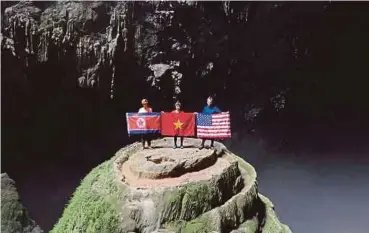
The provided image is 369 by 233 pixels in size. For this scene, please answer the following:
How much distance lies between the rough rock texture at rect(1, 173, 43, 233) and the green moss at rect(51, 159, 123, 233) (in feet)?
10.2

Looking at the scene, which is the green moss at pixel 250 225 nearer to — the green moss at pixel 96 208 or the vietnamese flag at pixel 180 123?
the vietnamese flag at pixel 180 123

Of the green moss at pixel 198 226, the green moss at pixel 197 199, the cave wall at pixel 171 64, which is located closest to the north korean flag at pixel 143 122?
the green moss at pixel 197 199

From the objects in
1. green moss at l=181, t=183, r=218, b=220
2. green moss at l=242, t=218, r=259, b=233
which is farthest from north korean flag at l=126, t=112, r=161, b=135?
green moss at l=242, t=218, r=259, b=233

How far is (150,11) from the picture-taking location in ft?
63.3

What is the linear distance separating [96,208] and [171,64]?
39.3ft

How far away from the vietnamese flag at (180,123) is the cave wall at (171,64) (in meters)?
9.35

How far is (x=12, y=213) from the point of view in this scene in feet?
42.3

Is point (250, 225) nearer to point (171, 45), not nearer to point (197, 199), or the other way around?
point (197, 199)

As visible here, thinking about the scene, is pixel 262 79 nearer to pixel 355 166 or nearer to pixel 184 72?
pixel 184 72

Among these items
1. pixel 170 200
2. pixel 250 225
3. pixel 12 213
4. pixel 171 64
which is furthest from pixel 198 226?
pixel 171 64

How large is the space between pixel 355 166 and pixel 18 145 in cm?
1454

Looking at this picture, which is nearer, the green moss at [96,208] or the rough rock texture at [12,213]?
the green moss at [96,208]

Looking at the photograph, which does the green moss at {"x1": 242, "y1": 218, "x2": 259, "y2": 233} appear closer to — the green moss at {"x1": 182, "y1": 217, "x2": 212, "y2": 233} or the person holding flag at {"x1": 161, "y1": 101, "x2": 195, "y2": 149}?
the green moss at {"x1": 182, "y1": 217, "x2": 212, "y2": 233}

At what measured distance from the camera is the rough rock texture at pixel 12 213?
504 inches
